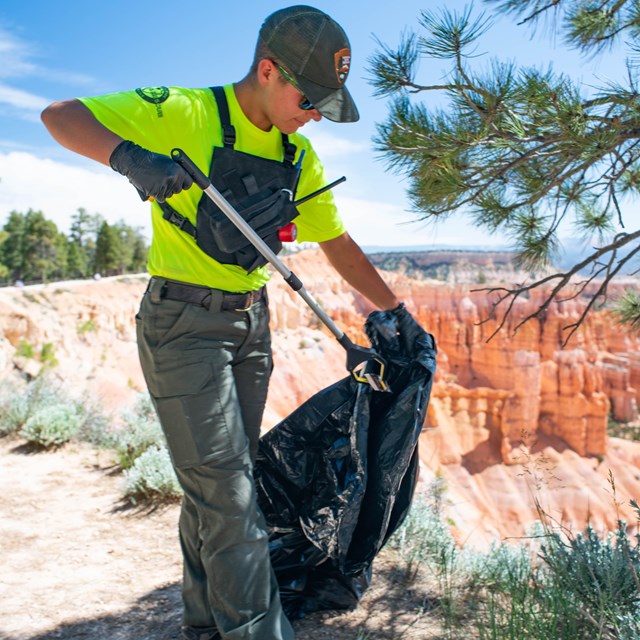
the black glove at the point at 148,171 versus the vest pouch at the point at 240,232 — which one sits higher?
the black glove at the point at 148,171

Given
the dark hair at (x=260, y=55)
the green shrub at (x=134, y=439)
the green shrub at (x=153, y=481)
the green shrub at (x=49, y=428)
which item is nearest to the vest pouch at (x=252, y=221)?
the dark hair at (x=260, y=55)

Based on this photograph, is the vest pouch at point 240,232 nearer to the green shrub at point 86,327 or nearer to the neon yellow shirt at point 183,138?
the neon yellow shirt at point 183,138

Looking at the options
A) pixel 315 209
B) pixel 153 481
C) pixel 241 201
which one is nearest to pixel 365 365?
pixel 315 209

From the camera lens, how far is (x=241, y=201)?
211 centimetres

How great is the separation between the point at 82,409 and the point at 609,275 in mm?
4766

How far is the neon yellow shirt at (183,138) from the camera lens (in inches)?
77.4

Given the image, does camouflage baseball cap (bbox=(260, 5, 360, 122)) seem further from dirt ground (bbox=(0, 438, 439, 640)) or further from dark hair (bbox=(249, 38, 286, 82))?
dirt ground (bbox=(0, 438, 439, 640))

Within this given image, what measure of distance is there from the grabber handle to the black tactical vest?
0.16 m

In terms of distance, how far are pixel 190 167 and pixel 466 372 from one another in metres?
41.8

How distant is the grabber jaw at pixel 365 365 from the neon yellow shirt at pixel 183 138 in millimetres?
417

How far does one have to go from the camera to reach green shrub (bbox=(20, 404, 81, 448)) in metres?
5.20

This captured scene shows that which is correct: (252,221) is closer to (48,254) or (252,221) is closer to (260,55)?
(260,55)

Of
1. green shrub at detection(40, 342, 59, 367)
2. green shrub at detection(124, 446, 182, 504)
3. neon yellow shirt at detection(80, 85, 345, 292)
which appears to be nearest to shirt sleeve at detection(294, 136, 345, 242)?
neon yellow shirt at detection(80, 85, 345, 292)

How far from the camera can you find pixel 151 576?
3053 millimetres
